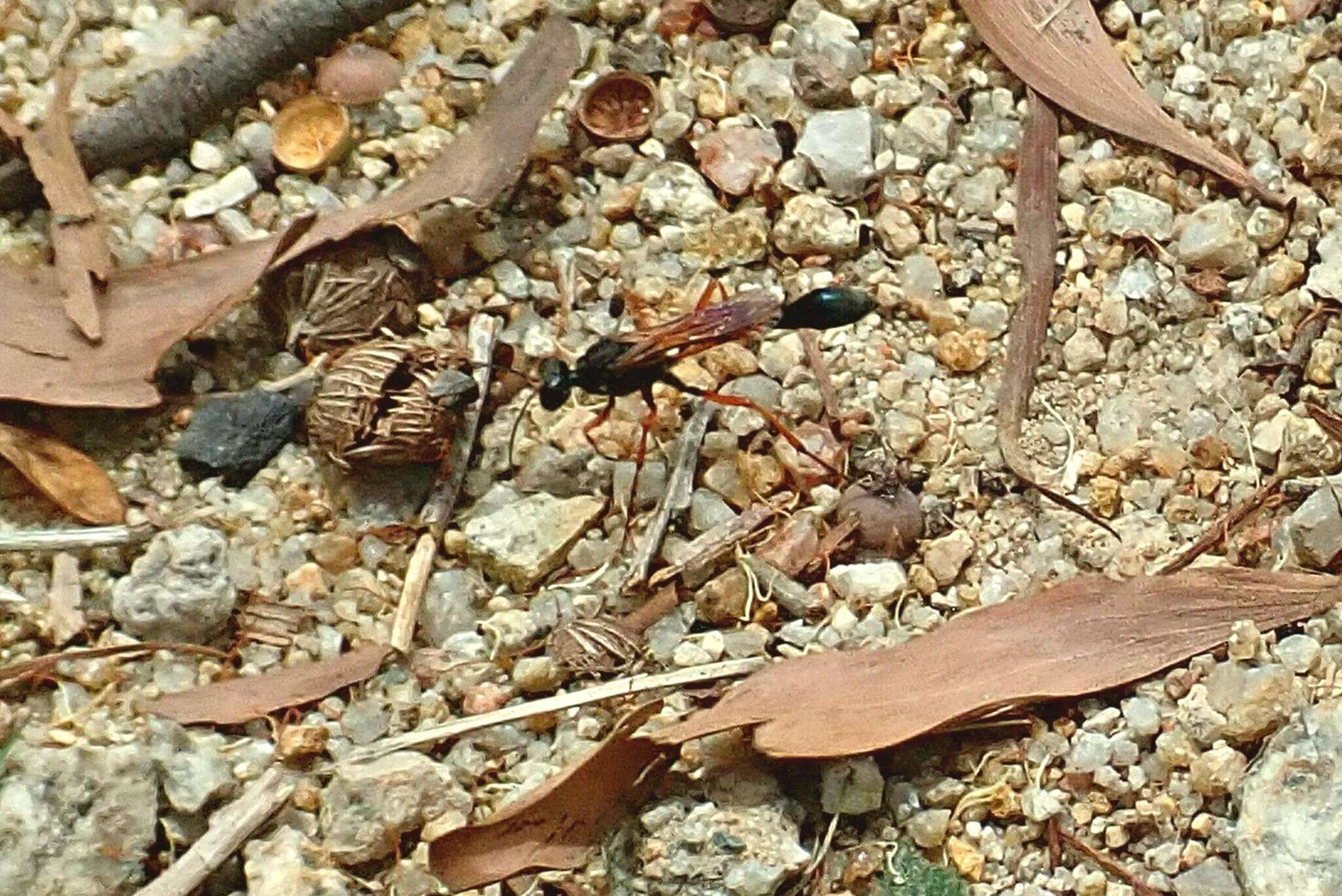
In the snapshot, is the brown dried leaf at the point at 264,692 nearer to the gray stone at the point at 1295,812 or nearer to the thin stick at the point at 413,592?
the thin stick at the point at 413,592

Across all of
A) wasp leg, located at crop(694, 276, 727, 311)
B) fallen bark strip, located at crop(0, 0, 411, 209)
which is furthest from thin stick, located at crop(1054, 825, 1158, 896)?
fallen bark strip, located at crop(0, 0, 411, 209)

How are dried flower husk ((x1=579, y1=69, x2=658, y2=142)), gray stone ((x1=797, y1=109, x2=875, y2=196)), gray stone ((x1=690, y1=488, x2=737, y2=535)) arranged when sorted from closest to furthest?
gray stone ((x1=690, y1=488, x2=737, y2=535)) → gray stone ((x1=797, y1=109, x2=875, y2=196)) → dried flower husk ((x1=579, y1=69, x2=658, y2=142))

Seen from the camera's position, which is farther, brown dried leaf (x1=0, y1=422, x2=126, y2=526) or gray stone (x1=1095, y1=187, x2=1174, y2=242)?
gray stone (x1=1095, y1=187, x2=1174, y2=242)

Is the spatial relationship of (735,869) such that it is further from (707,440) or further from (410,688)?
(707,440)

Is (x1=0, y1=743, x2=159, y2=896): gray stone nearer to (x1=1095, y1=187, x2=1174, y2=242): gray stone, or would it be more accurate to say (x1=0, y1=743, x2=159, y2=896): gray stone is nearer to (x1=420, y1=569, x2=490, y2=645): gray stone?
(x1=420, y1=569, x2=490, y2=645): gray stone

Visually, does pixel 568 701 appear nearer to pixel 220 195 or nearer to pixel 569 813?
pixel 569 813

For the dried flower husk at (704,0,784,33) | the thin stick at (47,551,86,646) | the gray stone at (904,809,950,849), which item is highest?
the dried flower husk at (704,0,784,33)

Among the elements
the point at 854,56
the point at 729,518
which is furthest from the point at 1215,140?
the point at 729,518
